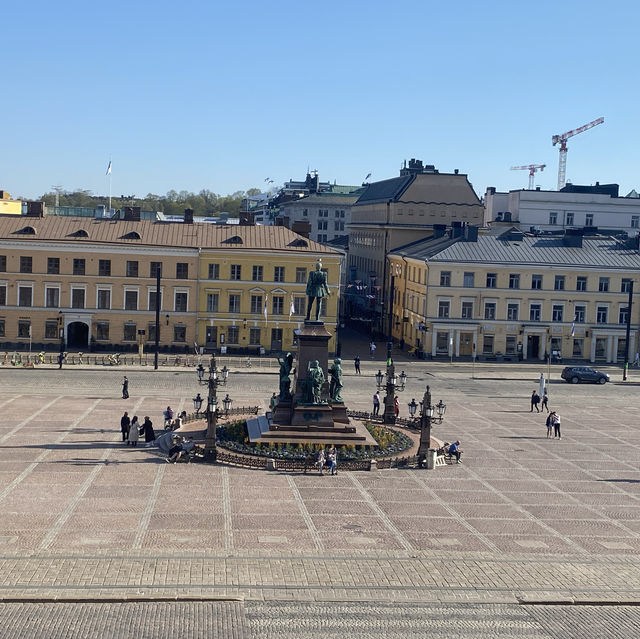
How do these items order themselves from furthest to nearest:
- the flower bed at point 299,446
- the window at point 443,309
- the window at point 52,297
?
the window at point 443,309 → the window at point 52,297 → the flower bed at point 299,446

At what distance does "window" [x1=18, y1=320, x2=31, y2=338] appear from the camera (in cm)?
7769

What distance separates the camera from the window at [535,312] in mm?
83000

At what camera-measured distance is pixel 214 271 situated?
3127 inches

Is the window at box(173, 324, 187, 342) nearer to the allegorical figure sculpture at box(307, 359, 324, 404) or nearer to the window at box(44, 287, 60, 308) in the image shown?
the window at box(44, 287, 60, 308)

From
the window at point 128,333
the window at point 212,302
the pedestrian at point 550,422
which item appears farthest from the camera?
the window at point 212,302

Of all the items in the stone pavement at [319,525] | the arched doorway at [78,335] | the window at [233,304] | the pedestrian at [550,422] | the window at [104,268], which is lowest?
the stone pavement at [319,525]

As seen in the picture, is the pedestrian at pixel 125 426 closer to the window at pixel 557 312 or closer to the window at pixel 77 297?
the window at pixel 77 297

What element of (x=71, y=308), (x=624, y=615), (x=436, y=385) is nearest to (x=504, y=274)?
(x=436, y=385)

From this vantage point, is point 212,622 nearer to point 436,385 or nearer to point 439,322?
point 436,385

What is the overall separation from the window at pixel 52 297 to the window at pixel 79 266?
1.97m

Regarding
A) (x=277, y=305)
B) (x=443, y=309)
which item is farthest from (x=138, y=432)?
(x=443, y=309)

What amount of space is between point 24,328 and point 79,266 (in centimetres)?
631

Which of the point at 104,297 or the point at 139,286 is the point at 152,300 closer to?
the point at 139,286

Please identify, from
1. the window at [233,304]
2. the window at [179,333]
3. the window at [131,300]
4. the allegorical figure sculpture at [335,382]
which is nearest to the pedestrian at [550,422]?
the allegorical figure sculpture at [335,382]
